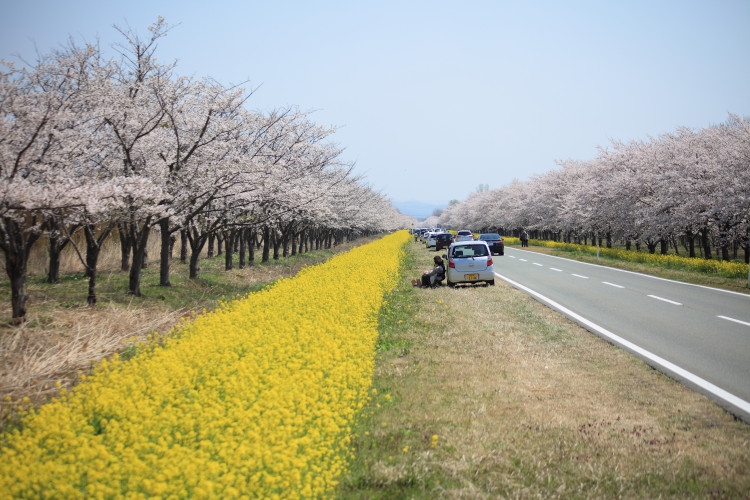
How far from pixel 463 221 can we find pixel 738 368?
120 metres

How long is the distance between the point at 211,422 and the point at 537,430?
3142mm

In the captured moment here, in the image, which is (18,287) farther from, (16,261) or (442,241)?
(442,241)

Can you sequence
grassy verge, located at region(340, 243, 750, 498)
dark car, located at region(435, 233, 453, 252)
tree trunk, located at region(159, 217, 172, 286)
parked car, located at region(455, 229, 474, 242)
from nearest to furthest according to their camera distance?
grassy verge, located at region(340, 243, 750, 498) → tree trunk, located at region(159, 217, 172, 286) → parked car, located at region(455, 229, 474, 242) → dark car, located at region(435, 233, 453, 252)

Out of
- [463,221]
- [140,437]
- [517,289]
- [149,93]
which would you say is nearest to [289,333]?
[140,437]

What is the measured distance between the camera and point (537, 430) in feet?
16.3

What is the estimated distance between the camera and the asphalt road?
20.9ft

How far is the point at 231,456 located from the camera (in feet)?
11.8

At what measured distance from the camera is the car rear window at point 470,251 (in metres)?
16.2

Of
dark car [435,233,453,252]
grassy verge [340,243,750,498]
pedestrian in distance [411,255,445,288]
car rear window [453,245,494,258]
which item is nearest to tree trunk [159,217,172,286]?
pedestrian in distance [411,255,445,288]

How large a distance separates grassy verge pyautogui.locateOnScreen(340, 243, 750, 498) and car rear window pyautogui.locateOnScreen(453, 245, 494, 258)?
7758 mm

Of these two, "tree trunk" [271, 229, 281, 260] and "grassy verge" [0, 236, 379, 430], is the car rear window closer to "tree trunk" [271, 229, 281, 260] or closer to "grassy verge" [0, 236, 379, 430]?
"grassy verge" [0, 236, 379, 430]

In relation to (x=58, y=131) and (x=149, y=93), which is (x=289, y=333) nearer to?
(x=58, y=131)

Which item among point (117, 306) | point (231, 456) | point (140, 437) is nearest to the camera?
point (231, 456)

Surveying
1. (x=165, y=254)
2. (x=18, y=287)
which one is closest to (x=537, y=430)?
(x=18, y=287)
